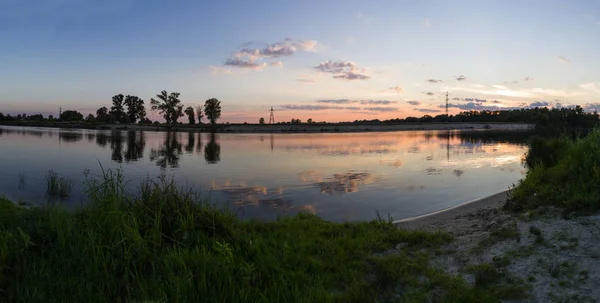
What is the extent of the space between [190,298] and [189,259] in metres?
0.91

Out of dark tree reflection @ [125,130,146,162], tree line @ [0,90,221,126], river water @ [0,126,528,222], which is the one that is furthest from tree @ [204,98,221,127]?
river water @ [0,126,528,222]

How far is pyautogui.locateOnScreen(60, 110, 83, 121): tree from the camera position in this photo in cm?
18660

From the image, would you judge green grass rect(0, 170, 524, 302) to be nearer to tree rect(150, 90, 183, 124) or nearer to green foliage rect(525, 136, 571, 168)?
green foliage rect(525, 136, 571, 168)

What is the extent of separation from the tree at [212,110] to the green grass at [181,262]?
491ft

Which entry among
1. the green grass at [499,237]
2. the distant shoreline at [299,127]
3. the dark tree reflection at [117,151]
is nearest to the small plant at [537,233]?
the green grass at [499,237]

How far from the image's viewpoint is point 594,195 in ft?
26.7

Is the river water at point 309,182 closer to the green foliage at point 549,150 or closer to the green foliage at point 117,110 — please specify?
the green foliage at point 549,150

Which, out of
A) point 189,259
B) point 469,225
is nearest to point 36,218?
point 189,259

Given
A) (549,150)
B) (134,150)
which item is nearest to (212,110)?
(134,150)

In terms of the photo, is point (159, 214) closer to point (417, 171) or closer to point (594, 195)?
point (594, 195)

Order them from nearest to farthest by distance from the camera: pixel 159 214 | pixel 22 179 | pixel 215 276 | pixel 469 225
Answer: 1. pixel 215 276
2. pixel 159 214
3. pixel 469 225
4. pixel 22 179

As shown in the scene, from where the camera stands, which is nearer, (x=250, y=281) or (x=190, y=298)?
(x=190, y=298)

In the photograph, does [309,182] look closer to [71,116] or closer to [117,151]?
[117,151]

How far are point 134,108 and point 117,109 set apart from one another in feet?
26.1
